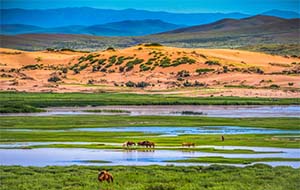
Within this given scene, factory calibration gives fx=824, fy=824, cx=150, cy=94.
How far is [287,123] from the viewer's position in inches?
1913

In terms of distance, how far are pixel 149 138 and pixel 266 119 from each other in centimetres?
1318

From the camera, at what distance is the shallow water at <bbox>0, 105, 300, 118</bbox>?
183ft

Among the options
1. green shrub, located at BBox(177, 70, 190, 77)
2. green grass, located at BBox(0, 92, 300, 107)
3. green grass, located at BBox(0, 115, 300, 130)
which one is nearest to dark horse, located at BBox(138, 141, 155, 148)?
green grass, located at BBox(0, 115, 300, 130)

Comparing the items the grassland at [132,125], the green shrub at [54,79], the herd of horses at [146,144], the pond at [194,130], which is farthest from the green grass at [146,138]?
the green shrub at [54,79]

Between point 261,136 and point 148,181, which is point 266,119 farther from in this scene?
point 148,181

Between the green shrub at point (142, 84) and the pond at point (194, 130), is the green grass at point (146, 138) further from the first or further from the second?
the green shrub at point (142, 84)

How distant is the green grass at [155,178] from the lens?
25.2m

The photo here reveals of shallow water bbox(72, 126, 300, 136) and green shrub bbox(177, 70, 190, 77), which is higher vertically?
green shrub bbox(177, 70, 190, 77)

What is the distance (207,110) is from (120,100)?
9.91 metres

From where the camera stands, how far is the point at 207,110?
197ft

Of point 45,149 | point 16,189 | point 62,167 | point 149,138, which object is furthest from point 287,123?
point 16,189

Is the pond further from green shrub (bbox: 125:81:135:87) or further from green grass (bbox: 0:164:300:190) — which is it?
green shrub (bbox: 125:81:135:87)

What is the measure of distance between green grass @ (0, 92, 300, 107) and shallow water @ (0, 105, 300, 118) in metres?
1.98

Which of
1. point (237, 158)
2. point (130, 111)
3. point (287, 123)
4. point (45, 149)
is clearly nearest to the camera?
point (237, 158)
